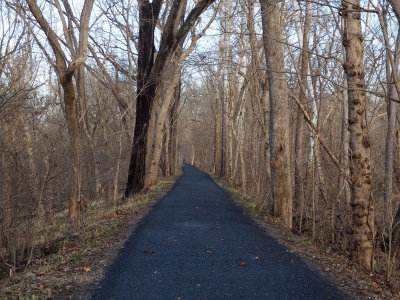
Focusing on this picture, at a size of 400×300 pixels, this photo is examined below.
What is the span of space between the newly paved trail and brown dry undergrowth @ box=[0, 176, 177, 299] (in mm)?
236

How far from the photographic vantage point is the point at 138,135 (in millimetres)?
15391

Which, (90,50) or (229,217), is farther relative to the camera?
(90,50)

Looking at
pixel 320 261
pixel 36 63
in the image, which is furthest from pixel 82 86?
pixel 320 261

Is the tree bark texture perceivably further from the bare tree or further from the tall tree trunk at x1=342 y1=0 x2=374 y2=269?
the tall tree trunk at x1=342 y1=0 x2=374 y2=269

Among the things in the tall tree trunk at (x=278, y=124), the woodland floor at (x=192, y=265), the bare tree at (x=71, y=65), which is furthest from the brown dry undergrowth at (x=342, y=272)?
the bare tree at (x=71, y=65)

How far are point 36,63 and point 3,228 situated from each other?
14.7ft

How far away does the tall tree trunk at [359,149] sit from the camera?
7082 millimetres

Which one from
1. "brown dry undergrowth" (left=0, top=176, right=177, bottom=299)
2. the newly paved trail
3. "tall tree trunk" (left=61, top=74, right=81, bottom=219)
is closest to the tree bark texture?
"tall tree trunk" (left=61, top=74, right=81, bottom=219)

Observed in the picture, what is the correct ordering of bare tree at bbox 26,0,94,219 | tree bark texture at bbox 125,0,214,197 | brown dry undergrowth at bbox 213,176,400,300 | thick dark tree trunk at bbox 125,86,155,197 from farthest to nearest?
thick dark tree trunk at bbox 125,86,155,197
tree bark texture at bbox 125,0,214,197
bare tree at bbox 26,0,94,219
brown dry undergrowth at bbox 213,176,400,300

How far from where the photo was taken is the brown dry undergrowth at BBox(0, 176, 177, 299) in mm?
4527

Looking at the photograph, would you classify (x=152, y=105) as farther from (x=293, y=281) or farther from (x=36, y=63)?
(x=293, y=281)

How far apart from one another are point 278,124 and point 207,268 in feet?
17.8

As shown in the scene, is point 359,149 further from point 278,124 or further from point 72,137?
point 72,137

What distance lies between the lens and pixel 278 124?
10031 mm
